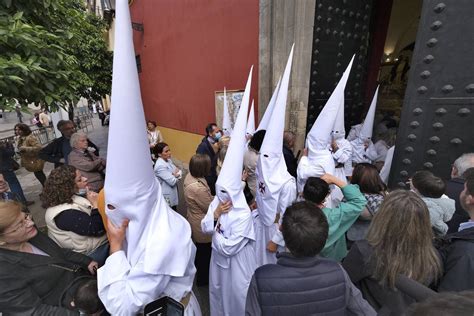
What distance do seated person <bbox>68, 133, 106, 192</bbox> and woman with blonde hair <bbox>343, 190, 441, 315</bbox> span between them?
127 inches

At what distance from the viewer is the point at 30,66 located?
197 cm

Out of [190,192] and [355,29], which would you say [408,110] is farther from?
[355,29]

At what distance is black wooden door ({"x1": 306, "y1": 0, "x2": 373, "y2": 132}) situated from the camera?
390 centimetres

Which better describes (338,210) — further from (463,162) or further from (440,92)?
(440,92)

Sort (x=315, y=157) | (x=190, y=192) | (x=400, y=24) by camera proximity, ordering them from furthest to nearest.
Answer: (x=400, y=24), (x=315, y=157), (x=190, y=192)

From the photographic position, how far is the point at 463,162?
5.87 feet

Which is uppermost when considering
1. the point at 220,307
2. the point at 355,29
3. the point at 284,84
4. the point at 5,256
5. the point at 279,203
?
the point at 355,29

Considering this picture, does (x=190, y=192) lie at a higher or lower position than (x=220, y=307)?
higher

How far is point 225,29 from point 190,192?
434cm

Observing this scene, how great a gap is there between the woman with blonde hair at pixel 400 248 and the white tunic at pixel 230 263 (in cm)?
94

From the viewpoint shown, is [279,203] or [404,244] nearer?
[404,244]

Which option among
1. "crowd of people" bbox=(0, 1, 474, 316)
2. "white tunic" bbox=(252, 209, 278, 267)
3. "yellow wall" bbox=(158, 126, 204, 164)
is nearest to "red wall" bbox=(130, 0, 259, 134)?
"yellow wall" bbox=(158, 126, 204, 164)

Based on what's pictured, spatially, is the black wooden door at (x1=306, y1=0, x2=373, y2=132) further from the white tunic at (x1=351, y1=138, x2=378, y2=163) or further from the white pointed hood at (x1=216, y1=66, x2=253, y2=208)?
the white pointed hood at (x1=216, y1=66, x2=253, y2=208)

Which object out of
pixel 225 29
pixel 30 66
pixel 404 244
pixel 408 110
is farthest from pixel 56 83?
pixel 225 29
